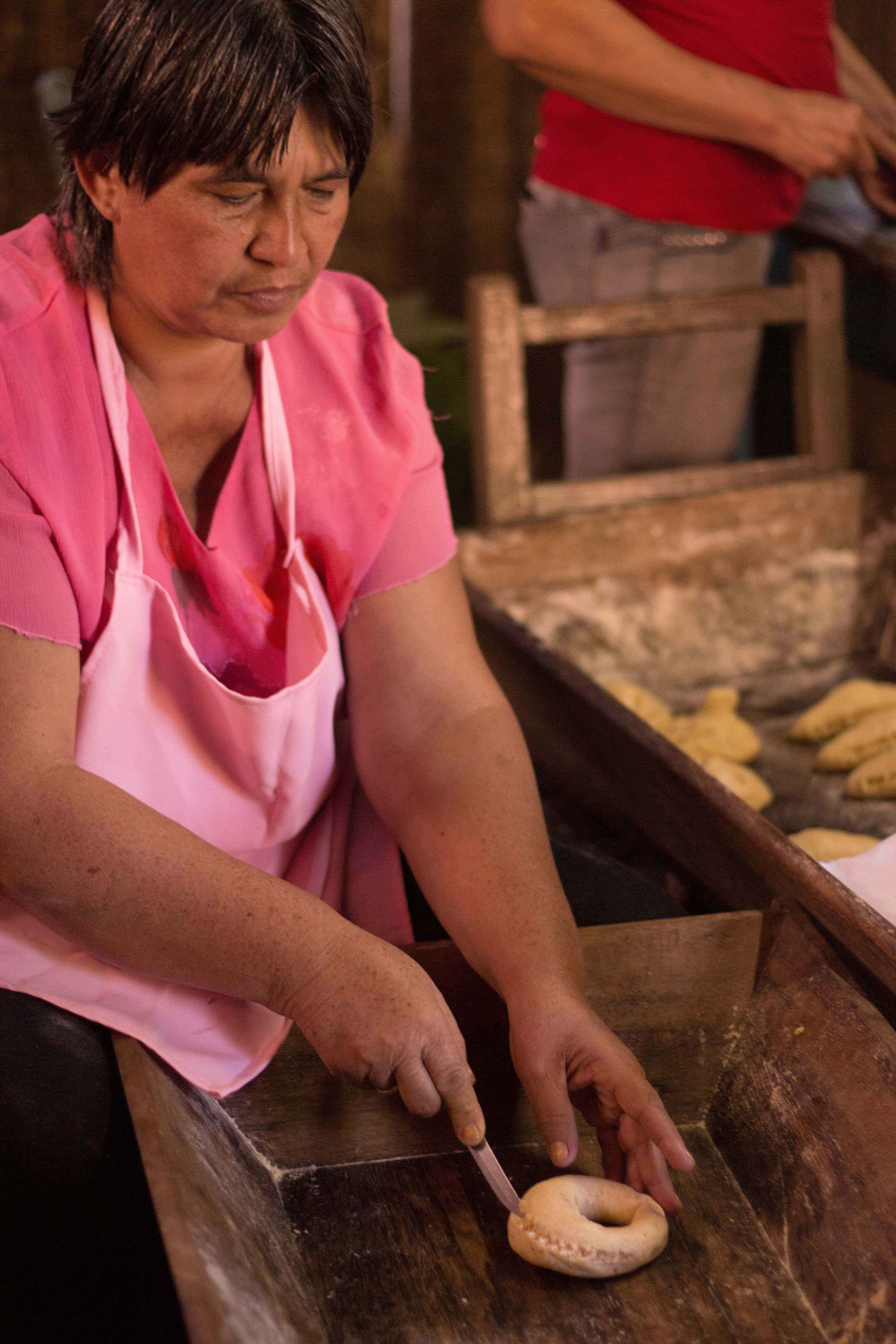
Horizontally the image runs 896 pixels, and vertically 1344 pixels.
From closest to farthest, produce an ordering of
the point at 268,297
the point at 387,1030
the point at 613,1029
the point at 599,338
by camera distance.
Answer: the point at 387,1030, the point at 268,297, the point at 613,1029, the point at 599,338

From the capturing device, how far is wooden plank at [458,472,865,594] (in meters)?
2.43

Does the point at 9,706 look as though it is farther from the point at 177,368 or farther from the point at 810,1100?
the point at 810,1100

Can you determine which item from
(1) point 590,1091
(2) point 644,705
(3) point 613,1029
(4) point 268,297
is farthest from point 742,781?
(4) point 268,297

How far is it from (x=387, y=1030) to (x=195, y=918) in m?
0.19

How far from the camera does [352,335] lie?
1366 millimetres

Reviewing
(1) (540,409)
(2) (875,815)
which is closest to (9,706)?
(2) (875,815)

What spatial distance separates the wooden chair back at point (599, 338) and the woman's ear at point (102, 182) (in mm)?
1353

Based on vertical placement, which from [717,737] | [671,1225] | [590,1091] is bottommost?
[717,737]

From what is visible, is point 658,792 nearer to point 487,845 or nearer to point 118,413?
point 487,845

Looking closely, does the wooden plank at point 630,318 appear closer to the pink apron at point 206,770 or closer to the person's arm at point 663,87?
the person's arm at point 663,87

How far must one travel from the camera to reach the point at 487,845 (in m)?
1.25

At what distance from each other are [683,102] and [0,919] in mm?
1873

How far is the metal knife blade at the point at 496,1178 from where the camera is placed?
1063 millimetres

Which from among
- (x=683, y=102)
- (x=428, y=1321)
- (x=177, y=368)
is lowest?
(x=428, y=1321)
